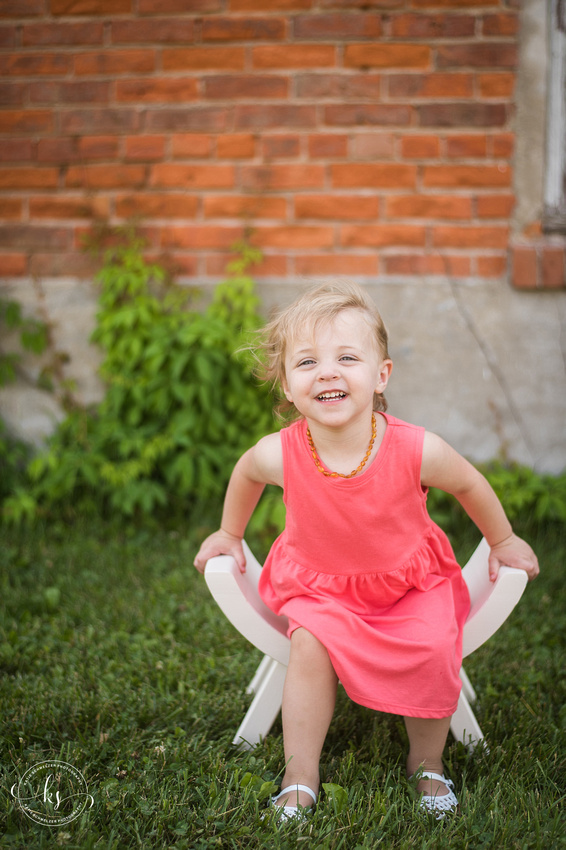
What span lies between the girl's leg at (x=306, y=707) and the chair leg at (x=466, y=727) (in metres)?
0.38

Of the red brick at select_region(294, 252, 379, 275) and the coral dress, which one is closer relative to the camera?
the coral dress

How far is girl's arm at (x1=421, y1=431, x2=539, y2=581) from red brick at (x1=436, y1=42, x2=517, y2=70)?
6.73 feet

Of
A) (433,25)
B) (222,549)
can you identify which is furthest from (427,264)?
(222,549)

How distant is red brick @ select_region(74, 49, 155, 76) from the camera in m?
3.08

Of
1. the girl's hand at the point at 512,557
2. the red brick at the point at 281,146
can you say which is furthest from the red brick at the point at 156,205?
the girl's hand at the point at 512,557

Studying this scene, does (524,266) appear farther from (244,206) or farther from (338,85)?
(244,206)

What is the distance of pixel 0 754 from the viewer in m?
1.68

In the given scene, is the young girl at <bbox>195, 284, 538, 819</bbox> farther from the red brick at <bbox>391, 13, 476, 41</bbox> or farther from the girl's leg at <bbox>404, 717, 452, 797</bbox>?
the red brick at <bbox>391, 13, 476, 41</bbox>

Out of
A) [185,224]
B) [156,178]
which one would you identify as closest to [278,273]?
[185,224]

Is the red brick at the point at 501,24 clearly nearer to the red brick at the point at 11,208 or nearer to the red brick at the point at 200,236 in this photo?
the red brick at the point at 200,236

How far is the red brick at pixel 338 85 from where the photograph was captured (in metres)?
3.01

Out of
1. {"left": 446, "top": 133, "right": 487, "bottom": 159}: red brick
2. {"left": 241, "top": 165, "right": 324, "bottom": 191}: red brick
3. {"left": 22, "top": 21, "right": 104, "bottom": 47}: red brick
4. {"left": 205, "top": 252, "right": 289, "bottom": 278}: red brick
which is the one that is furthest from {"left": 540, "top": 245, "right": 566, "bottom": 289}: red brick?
{"left": 22, "top": 21, "right": 104, "bottom": 47}: red brick

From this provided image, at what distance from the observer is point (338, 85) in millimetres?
3021

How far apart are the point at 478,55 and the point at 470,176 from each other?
0.49 meters
